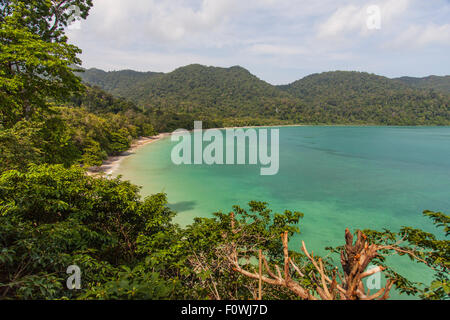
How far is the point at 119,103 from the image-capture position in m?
71.2

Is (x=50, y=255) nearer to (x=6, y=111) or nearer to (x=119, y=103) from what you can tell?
(x=6, y=111)

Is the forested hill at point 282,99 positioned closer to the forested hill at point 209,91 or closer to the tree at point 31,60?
the forested hill at point 209,91

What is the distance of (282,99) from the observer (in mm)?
143625

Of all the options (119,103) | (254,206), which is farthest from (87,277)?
(119,103)

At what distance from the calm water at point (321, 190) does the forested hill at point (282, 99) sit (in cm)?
6562

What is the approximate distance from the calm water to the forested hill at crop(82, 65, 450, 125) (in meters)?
65.6

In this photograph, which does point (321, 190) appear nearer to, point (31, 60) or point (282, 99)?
point (31, 60)

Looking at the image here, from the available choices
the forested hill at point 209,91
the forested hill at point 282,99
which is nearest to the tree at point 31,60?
the forested hill at point 282,99

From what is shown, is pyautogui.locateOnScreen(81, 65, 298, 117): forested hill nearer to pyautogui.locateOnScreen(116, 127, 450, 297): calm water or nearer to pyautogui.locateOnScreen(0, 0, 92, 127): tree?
pyautogui.locateOnScreen(116, 127, 450, 297): calm water

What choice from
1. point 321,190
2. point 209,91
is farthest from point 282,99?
point 321,190

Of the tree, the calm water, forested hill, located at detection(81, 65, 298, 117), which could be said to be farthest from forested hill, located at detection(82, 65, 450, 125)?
the tree

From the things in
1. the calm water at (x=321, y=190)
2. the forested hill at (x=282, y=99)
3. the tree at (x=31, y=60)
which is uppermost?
the forested hill at (x=282, y=99)

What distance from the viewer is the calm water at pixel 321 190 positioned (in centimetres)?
1403
